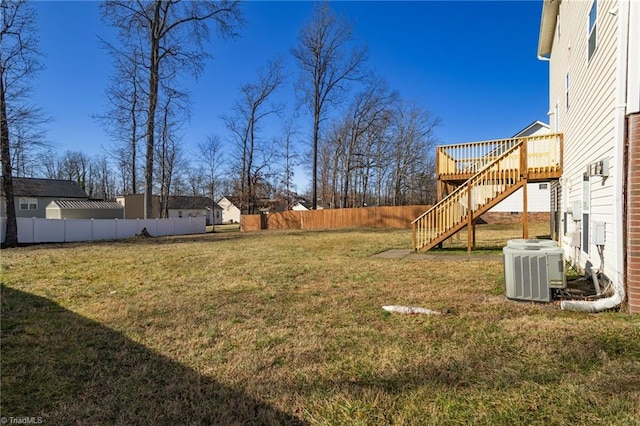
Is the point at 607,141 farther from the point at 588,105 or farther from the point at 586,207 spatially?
the point at 588,105

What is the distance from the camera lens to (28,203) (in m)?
33.8

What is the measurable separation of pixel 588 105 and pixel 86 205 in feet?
132

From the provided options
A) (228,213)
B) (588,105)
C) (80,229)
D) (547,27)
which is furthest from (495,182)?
(228,213)

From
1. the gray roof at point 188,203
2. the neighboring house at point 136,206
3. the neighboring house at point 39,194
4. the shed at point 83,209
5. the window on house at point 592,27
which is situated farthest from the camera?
the gray roof at point 188,203

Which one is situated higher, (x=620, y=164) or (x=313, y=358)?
(x=620, y=164)

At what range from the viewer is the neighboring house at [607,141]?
3836mm

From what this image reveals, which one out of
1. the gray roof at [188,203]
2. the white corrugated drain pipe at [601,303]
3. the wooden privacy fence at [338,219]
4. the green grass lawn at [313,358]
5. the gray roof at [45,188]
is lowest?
the green grass lawn at [313,358]

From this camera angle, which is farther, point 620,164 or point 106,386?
point 620,164

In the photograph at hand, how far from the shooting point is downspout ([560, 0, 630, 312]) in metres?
3.94

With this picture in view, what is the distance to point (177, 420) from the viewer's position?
2295 millimetres

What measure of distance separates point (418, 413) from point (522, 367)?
1.14 metres

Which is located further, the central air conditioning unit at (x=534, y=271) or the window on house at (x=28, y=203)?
the window on house at (x=28, y=203)

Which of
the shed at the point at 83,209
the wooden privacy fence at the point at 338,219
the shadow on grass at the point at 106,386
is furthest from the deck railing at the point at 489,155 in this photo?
the shed at the point at 83,209

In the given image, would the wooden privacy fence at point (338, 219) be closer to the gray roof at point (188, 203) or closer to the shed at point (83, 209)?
the shed at point (83, 209)
